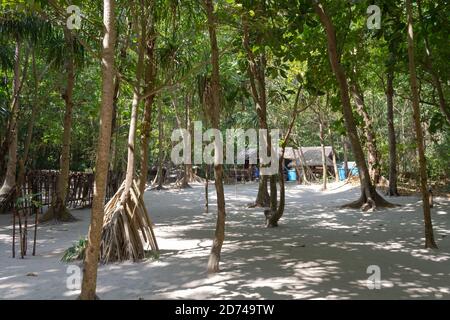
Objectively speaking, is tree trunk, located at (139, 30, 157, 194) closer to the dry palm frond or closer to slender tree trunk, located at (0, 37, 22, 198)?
the dry palm frond

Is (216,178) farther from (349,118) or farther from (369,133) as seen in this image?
(369,133)

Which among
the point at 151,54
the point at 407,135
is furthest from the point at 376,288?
the point at 407,135

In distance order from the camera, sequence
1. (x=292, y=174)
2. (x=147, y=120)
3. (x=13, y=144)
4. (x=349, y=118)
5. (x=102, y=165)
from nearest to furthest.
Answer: (x=102, y=165) → (x=147, y=120) → (x=349, y=118) → (x=13, y=144) → (x=292, y=174)

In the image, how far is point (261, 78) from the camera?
8.70 metres

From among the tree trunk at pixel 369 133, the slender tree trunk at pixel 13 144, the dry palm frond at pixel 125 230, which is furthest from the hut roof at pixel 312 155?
the dry palm frond at pixel 125 230

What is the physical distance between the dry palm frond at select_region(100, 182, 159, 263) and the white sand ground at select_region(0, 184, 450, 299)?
0.72ft

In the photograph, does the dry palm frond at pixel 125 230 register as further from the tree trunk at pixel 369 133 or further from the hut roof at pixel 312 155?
the hut roof at pixel 312 155

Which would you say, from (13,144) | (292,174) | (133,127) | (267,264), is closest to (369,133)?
(133,127)

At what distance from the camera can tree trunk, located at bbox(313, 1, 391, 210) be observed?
7412 mm

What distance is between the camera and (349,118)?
969cm

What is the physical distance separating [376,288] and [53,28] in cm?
828

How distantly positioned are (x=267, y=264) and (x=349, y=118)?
17.1ft

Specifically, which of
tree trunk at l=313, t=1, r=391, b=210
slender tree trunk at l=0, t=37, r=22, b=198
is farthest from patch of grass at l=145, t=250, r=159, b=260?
slender tree trunk at l=0, t=37, r=22, b=198

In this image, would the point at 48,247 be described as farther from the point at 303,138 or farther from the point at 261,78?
the point at 303,138
